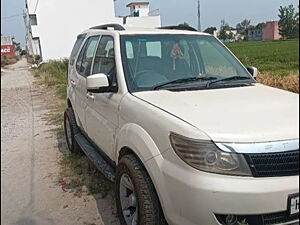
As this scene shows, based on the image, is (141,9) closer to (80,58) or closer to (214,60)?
(80,58)

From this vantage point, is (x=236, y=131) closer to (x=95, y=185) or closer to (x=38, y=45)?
(x=95, y=185)

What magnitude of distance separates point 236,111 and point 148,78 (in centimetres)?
110

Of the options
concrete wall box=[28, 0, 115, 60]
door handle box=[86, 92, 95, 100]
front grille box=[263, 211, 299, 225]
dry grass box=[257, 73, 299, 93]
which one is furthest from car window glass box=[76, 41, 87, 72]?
concrete wall box=[28, 0, 115, 60]

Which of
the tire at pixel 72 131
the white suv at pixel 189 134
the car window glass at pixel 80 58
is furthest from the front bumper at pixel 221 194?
the tire at pixel 72 131

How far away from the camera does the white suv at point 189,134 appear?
2102mm

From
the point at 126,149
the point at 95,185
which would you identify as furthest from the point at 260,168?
the point at 95,185

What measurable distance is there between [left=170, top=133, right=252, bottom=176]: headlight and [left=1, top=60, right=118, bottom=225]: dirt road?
40.5 inches

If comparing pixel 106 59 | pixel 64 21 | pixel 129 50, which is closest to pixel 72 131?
pixel 106 59

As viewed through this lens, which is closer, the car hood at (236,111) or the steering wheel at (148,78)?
the car hood at (236,111)

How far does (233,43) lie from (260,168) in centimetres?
3458

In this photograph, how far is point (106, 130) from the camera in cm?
347

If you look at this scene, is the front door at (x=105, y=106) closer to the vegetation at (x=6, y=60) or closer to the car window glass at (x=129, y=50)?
the car window glass at (x=129, y=50)

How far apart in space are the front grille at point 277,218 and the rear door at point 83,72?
8.83 feet

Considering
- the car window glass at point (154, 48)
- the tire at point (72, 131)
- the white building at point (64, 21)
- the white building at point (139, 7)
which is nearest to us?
the car window glass at point (154, 48)
